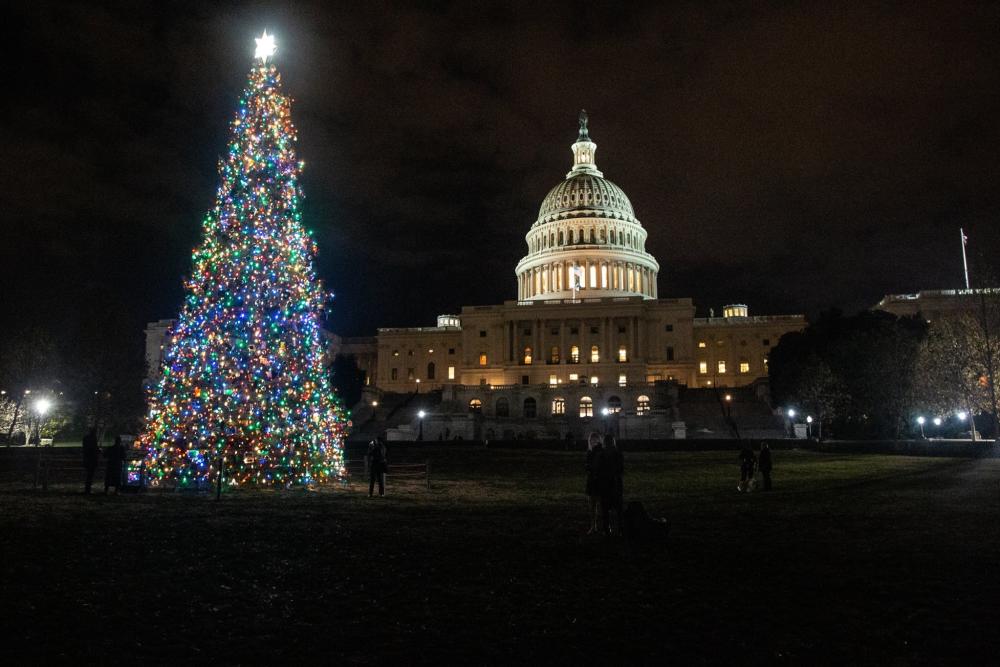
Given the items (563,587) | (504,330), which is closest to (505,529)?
(563,587)

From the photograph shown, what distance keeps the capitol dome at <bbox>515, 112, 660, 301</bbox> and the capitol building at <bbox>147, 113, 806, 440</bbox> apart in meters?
0.22

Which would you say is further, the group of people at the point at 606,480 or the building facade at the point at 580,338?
the building facade at the point at 580,338

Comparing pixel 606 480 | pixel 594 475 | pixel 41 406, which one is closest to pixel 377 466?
pixel 594 475

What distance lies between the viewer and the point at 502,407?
8788 centimetres

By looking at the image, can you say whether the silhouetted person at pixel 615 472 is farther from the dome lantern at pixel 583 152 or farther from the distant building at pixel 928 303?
the dome lantern at pixel 583 152

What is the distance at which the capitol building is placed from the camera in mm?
73688

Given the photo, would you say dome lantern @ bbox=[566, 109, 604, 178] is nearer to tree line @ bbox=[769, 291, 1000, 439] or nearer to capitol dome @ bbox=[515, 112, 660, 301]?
capitol dome @ bbox=[515, 112, 660, 301]

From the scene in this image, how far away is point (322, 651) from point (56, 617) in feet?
11.0

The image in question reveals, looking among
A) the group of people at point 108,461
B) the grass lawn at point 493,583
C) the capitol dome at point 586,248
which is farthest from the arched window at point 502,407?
the grass lawn at point 493,583

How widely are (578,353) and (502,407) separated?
20.9 meters

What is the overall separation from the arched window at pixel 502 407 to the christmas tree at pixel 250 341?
202 feet

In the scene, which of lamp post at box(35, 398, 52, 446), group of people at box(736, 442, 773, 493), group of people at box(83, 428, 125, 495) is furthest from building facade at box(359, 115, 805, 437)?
group of people at box(83, 428, 125, 495)

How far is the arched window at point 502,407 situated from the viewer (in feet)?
287

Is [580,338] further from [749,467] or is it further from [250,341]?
[250,341]
